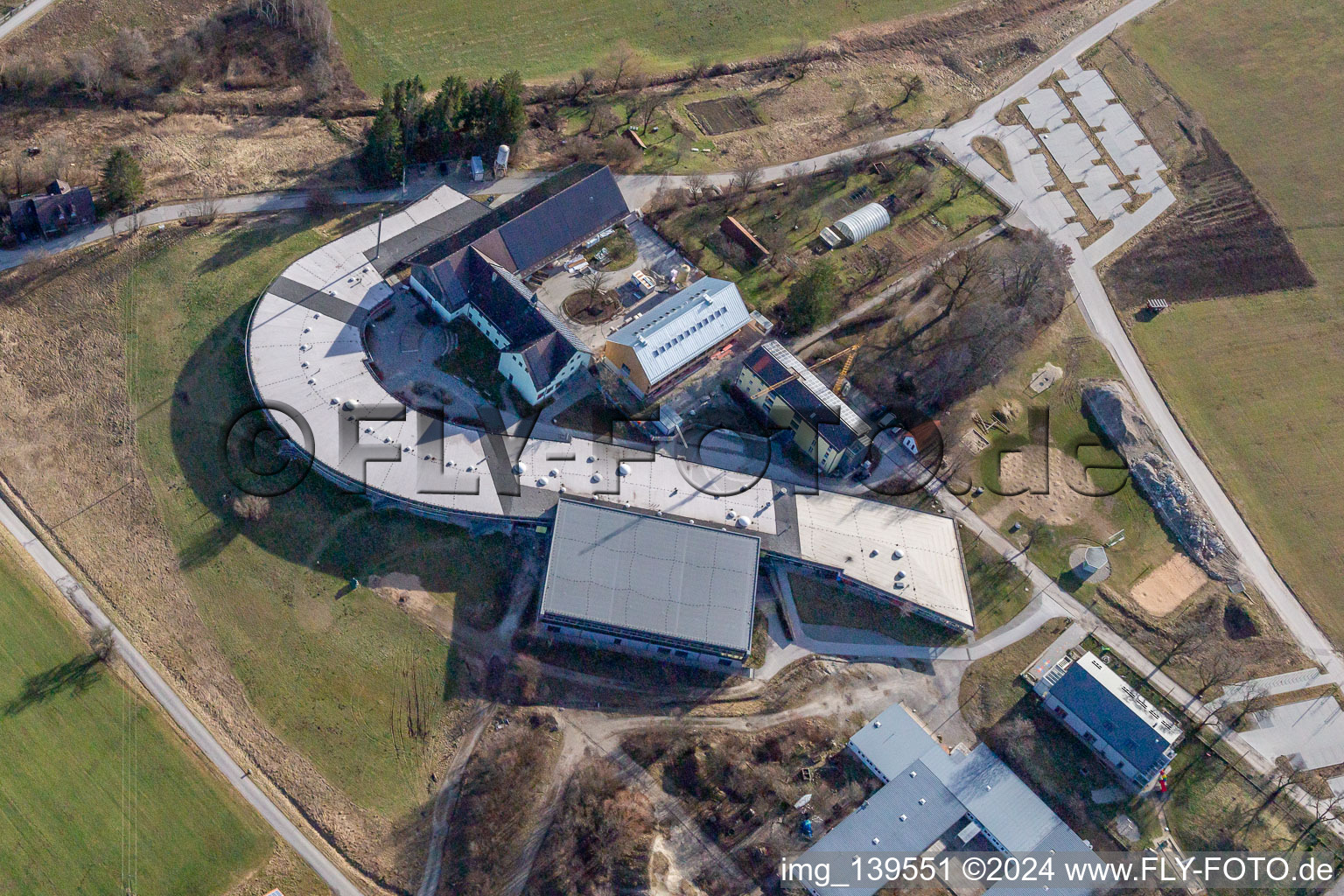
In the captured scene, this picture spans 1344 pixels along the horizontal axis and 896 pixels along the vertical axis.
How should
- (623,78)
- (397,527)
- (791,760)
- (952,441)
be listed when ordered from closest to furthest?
(791,760), (397,527), (952,441), (623,78)

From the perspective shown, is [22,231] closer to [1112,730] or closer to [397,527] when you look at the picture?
[397,527]

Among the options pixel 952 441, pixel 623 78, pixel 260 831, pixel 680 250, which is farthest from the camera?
pixel 623 78

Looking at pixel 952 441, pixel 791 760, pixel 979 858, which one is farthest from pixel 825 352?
pixel 979 858

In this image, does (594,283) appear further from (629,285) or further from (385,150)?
(385,150)

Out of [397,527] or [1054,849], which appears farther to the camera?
[397,527]

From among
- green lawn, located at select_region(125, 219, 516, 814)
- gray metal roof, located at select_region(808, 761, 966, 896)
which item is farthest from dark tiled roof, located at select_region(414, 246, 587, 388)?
gray metal roof, located at select_region(808, 761, 966, 896)

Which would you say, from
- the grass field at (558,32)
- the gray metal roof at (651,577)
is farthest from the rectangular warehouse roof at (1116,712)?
the grass field at (558,32)
